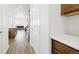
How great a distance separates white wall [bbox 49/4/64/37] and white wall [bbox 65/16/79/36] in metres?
0.17

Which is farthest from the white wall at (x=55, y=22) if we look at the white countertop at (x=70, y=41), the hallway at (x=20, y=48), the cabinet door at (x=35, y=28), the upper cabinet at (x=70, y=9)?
the hallway at (x=20, y=48)

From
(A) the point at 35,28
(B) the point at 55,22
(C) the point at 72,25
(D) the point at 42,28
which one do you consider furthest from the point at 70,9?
(A) the point at 35,28

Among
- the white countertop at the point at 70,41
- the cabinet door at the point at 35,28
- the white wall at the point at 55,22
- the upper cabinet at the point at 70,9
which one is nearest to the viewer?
the white countertop at the point at 70,41

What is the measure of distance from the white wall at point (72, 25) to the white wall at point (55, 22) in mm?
174

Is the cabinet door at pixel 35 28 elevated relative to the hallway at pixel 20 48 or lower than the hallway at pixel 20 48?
elevated

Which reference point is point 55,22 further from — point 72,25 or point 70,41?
point 70,41

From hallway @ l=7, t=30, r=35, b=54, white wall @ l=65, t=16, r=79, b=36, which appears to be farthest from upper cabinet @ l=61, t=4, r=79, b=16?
hallway @ l=7, t=30, r=35, b=54

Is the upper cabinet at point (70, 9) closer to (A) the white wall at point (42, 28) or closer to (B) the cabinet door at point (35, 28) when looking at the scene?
(A) the white wall at point (42, 28)

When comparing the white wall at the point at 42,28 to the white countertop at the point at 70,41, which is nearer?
the white countertop at the point at 70,41

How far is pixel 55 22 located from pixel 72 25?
14.2 inches

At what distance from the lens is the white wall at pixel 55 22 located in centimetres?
230
